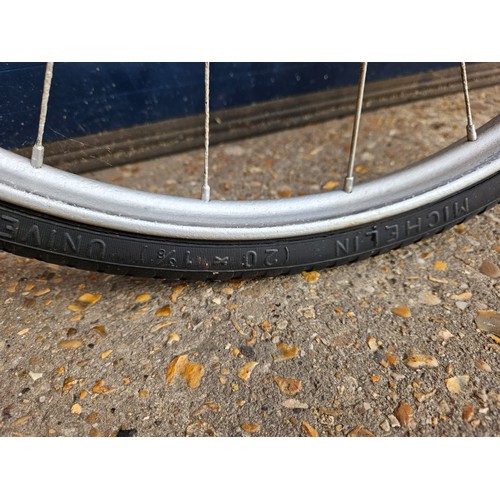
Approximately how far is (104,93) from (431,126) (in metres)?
0.84

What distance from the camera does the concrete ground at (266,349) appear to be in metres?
0.83

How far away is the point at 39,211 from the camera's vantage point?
83 centimetres

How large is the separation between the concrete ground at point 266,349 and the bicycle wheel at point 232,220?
0.08m

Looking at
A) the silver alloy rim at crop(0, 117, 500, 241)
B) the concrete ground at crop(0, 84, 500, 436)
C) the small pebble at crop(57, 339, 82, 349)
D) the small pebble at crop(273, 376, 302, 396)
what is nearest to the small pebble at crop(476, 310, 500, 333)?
the concrete ground at crop(0, 84, 500, 436)

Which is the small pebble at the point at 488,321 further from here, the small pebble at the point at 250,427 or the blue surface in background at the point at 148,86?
the blue surface in background at the point at 148,86

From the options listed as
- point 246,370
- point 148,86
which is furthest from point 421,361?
point 148,86

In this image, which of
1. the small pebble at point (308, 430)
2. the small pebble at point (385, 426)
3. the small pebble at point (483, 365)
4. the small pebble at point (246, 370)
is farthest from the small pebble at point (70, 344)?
the small pebble at point (483, 365)

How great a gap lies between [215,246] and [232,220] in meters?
0.05

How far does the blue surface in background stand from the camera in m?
1.00

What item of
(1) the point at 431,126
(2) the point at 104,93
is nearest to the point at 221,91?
(2) the point at 104,93

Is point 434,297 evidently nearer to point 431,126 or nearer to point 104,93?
point 431,126

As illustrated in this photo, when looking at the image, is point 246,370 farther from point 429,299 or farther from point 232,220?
point 429,299

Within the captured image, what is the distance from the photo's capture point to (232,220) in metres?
0.94

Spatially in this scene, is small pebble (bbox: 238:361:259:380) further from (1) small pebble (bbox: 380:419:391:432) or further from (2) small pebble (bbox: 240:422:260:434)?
(1) small pebble (bbox: 380:419:391:432)
